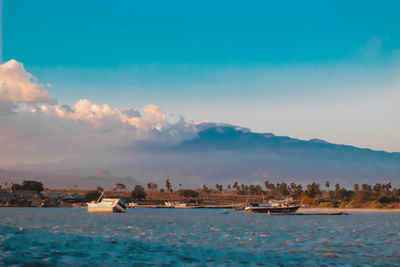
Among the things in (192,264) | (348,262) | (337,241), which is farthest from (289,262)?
(337,241)

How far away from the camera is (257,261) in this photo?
4606cm

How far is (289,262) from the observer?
4556 centimetres

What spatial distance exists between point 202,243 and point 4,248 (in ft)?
91.2

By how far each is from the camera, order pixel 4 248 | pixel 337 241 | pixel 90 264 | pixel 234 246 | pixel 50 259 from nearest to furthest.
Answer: pixel 90 264 → pixel 50 259 → pixel 4 248 → pixel 234 246 → pixel 337 241

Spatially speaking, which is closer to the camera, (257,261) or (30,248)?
(257,261)

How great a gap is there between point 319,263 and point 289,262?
126 inches

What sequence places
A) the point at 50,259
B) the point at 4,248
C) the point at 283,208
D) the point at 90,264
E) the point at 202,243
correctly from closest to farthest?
the point at 90,264, the point at 50,259, the point at 4,248, the point at 202,243, the point at 283,208

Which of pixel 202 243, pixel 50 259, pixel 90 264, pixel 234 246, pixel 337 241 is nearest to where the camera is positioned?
pixel 90 264

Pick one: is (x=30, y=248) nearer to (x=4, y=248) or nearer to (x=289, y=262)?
(x=4, y=248)

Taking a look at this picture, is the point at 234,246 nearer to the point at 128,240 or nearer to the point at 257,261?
the point at 257,261

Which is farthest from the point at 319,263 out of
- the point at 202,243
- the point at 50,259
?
the point at 50,259

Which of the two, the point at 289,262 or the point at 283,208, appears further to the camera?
the point at 283,208

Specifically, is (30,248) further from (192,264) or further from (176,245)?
(192,264)

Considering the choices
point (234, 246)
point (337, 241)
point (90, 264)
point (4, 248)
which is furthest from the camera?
point (337, 241)
